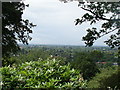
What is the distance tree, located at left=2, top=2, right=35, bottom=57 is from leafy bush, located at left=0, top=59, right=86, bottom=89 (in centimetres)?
952

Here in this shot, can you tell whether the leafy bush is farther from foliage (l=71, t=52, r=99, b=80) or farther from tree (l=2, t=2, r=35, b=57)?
A: foliage (l=71, t=52, r=99, b=80)

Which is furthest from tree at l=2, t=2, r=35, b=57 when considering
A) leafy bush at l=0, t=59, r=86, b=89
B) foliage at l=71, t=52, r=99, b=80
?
foliage at l=71, t=52, r=99, b=80

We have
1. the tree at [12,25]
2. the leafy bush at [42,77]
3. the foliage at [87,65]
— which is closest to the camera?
the leafy bush at [42,77]

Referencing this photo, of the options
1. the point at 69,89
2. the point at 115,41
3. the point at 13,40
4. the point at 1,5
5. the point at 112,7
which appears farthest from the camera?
the point at 13,40

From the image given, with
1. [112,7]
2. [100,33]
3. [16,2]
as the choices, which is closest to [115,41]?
[100,33]

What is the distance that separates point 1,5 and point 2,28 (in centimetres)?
141

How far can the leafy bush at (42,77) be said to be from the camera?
4443 millimetres

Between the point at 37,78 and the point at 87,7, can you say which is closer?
the point at 37,78

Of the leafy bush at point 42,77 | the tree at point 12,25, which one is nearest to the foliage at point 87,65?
the tree at point 12,25

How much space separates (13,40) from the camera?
15273 mm

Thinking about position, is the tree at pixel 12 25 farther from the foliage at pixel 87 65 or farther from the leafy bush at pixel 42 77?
the foliage at pixel 87 65

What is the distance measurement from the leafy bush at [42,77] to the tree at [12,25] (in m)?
9.52

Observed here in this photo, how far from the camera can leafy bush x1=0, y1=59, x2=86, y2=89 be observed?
4443 mm

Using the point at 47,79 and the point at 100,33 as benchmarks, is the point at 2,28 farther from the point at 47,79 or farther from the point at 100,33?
the point at 47,79
